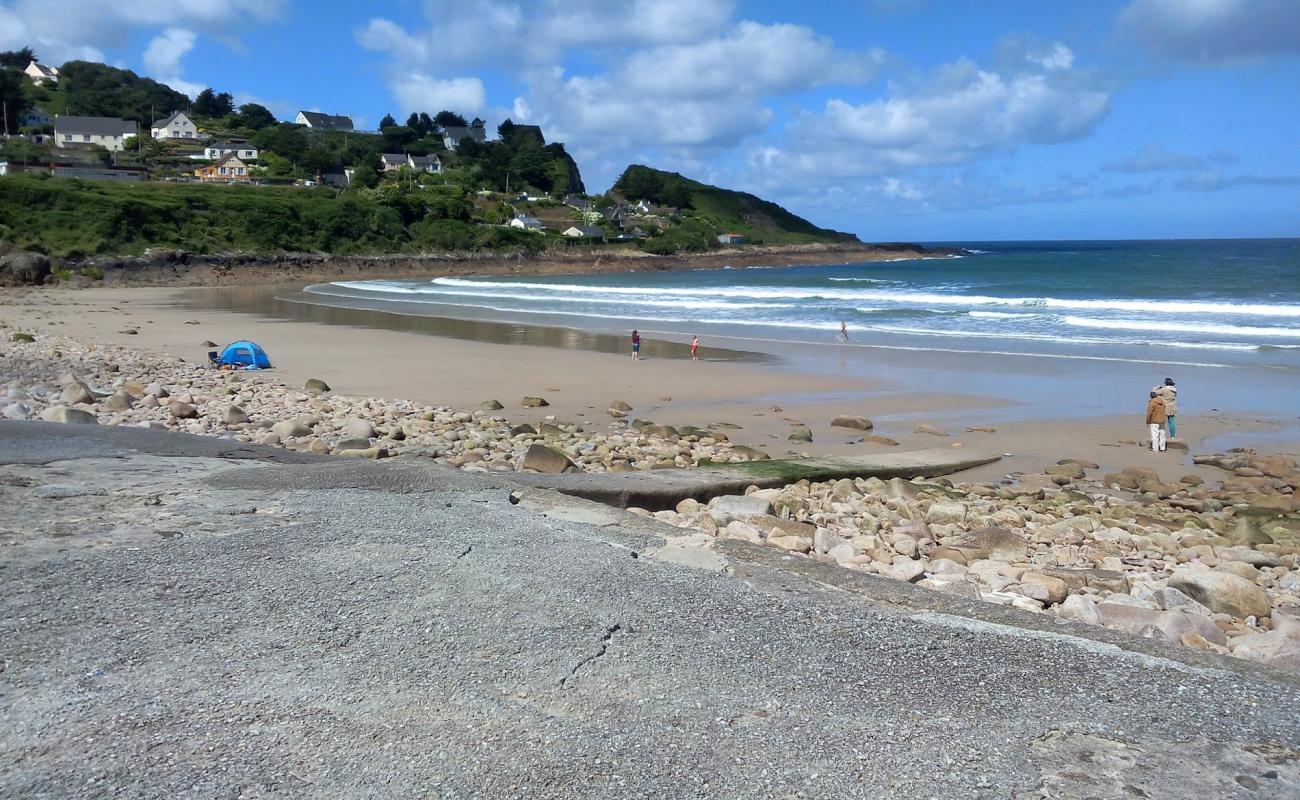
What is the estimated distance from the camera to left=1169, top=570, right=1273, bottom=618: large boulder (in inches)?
241

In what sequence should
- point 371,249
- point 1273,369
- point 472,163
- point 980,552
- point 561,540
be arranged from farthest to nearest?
1. point 472,163
2. point 371,249
3. point 1273,369
4. point 980,552
5. point 561,540

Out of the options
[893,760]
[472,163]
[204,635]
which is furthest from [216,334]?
[472,163]

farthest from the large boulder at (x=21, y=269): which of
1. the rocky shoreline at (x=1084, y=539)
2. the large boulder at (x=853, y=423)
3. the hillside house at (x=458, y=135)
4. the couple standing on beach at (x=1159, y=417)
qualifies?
the hillside house at (x=458, y=135)

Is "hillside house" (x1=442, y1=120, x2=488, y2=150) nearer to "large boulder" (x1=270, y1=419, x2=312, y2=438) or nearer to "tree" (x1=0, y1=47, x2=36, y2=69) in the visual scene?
"tree" (x1=0, y1=47, x2=36, y2=69)

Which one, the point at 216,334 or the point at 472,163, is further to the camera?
the point at 472,163

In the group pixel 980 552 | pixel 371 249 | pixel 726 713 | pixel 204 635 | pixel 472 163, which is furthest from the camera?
pixel 472 163

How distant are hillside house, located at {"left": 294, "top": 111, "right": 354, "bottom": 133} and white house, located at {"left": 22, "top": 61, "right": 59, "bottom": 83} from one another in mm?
31240

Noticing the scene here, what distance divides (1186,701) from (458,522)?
13.7 ft

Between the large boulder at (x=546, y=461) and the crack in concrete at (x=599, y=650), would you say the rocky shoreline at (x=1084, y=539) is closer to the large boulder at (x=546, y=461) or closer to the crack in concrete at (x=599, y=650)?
the large boulder at (x=546, y=461)

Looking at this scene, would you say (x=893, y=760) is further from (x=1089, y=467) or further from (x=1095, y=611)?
(x=1089, y=467)

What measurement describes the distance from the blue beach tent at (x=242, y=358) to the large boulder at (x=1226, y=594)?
16.8 m

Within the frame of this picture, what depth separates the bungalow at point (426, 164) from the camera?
123688 millimetres

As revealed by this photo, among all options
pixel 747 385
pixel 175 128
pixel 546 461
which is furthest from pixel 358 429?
pixel 175 128

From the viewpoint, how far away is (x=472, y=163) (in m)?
132
